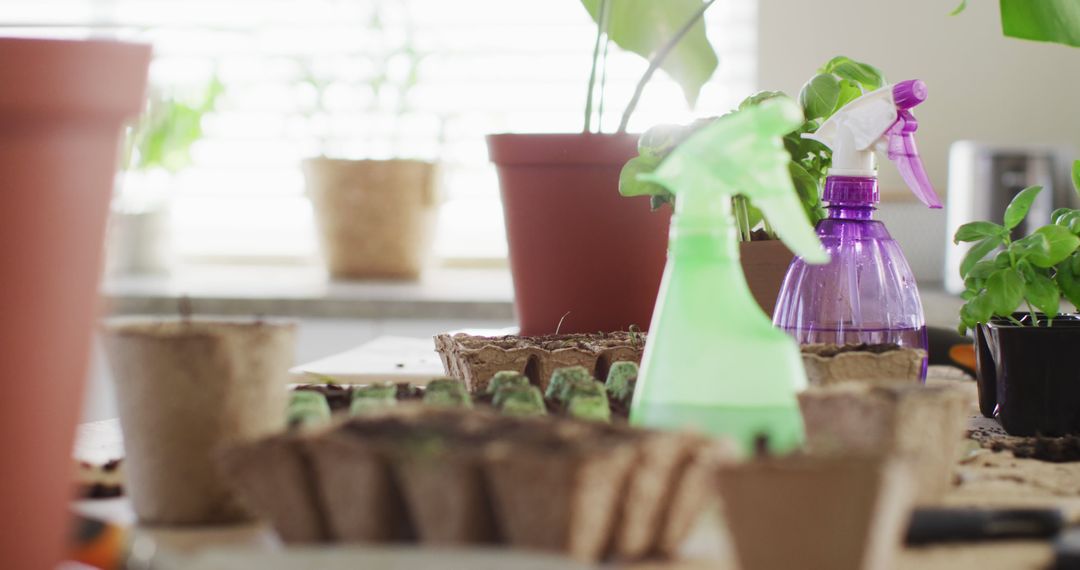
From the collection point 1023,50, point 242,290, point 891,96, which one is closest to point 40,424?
point 891,96

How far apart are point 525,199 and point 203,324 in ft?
1.72

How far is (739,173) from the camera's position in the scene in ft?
1.82

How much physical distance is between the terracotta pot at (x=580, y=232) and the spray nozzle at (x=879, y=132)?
0.68 ft

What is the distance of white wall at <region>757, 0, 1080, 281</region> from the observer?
3.15 m

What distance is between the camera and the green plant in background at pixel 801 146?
2.73ft

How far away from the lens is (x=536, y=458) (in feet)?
1.24

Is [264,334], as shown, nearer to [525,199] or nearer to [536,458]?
[536,458]

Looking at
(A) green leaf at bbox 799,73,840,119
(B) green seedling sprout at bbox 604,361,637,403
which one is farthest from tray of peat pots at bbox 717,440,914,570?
(A) green leaf at bbox 799,73,840,119

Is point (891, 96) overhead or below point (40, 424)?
overhead

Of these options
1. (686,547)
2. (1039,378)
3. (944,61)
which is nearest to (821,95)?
(1039,378)

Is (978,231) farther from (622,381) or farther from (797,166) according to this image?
(622,381)

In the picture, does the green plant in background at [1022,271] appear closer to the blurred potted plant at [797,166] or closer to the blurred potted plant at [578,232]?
the blurred potted plant at [797,166]

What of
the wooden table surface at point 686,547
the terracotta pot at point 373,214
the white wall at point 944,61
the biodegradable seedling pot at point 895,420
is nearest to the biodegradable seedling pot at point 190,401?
the wooden table surface at point 686,547

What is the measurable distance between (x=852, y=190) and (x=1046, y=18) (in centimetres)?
27
